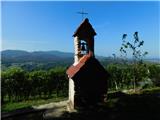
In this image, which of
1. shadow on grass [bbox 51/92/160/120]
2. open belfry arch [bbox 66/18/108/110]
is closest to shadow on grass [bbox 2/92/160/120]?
shadow on grass [bbox 51/92/160/120]

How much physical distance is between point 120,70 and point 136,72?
1397 centimetres

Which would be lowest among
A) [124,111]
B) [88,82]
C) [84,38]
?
[124,111]

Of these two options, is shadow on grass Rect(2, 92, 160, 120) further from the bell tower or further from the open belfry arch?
the bell tower

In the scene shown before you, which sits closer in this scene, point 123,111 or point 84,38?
point 123,111

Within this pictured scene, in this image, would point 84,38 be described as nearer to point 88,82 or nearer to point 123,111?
point 88,82

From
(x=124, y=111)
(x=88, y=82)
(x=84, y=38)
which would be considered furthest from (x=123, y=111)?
(x=84, y=38)

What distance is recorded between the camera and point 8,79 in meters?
54.4

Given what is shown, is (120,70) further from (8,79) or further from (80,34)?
(80,34)

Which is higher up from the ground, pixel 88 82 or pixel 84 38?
pixel 84 38

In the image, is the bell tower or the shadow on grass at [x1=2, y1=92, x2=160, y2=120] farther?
the bell tower

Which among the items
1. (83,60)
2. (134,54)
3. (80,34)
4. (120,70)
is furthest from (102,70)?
(120,70)

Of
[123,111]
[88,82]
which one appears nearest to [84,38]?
[88,82]

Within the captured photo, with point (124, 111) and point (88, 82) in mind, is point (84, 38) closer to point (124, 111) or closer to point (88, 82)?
point (88, 82)

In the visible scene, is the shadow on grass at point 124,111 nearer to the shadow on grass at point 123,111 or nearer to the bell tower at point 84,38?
the shadow on grass at point 123,111
